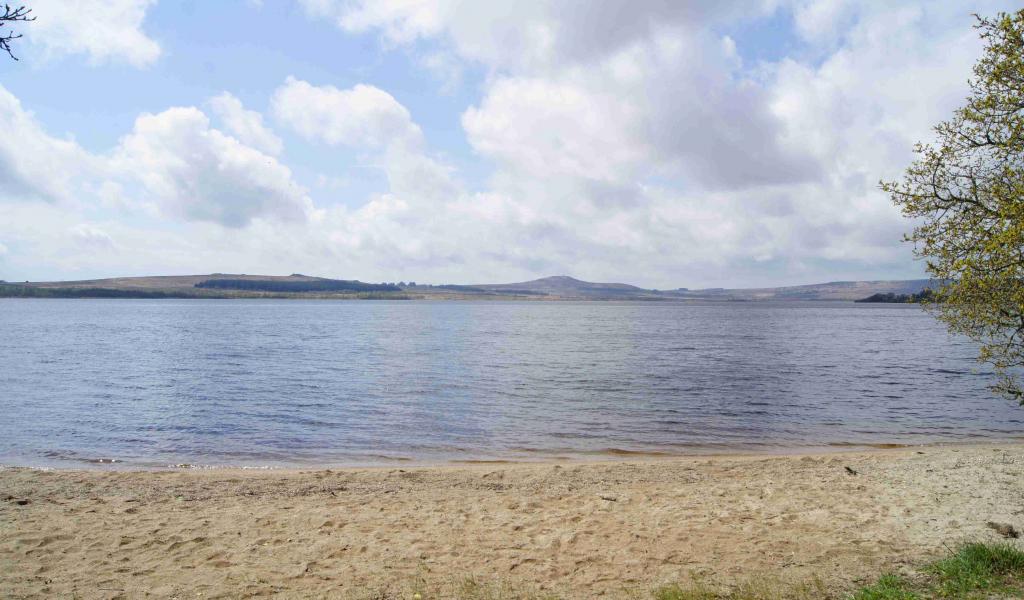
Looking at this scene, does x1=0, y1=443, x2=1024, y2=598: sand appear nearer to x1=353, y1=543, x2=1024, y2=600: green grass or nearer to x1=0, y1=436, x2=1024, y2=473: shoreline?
x1=353, y1=543, x2=1024, y2=600: green grass

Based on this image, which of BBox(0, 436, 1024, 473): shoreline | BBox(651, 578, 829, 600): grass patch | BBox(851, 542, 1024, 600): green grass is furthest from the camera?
BBox(0, 436, 1024, 473): shoreline

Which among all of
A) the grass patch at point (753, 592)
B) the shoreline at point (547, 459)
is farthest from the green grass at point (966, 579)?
the shoreline at point (547, 459)

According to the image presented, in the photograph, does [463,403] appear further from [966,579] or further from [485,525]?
[966,579]

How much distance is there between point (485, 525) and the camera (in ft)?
41.1

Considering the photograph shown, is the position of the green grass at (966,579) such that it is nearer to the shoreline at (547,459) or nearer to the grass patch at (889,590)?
the grass patch at (889,590)

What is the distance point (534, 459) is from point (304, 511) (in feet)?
31.5

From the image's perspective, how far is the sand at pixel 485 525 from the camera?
31.7 ft

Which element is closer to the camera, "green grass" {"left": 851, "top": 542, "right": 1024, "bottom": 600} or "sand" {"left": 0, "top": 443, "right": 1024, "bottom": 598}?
"green grass" {"left": 851, "top": 542, "right": 1024, "bottom": 600}

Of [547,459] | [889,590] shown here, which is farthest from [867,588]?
[547,459]

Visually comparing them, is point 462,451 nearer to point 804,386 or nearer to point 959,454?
point 959,454

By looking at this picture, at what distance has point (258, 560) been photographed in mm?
10547

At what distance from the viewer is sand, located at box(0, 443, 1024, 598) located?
9.67m

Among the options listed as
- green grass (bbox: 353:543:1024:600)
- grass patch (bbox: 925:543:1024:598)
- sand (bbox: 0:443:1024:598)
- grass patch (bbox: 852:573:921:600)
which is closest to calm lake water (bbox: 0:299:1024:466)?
sand (bbox: 0:443:1024:598)

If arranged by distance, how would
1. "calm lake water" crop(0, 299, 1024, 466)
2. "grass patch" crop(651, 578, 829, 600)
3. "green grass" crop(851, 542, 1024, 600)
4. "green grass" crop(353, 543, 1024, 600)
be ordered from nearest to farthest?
"green grass" crop(851, 542, 1024, 600) < "green grass" crop(353, 543, 1024, 600) < "grass patch" crop(651, 578, 829, 600) < "calm lake water" crop(0, 299, 1024, 466)
